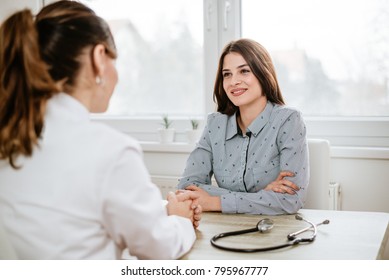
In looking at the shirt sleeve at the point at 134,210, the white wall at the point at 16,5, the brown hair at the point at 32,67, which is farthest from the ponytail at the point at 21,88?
the white wall at the point at 16,5

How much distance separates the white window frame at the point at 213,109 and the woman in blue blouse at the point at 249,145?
2.10 feet

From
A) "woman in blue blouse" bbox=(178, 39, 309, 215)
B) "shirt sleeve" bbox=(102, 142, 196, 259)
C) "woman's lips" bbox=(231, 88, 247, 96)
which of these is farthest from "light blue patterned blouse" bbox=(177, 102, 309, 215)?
"shirt sleeve" bbox=(102, 142, 196, 259)

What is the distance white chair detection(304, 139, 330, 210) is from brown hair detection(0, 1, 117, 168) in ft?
3.69

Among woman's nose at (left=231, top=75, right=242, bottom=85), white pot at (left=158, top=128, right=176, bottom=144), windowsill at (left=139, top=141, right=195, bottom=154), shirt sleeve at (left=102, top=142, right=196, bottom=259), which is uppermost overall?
woman's nose at (left=231, top=75, right=242, bottom=85)

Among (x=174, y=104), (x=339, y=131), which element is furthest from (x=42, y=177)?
(x=174, y=104)

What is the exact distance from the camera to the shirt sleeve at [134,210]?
2.79 feet

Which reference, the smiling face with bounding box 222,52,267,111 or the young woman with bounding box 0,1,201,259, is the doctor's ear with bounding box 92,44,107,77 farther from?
the smiling face with bounding box 222,52,267,111

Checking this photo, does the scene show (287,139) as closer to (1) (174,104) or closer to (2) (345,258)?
(2) (345,258)

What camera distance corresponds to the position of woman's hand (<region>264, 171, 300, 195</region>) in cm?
162

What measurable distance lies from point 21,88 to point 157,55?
2.09 meters

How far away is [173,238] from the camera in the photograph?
1.02m

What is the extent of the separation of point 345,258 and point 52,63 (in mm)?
736

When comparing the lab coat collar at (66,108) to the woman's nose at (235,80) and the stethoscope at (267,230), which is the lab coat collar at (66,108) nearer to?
the stethoscope at (267,230)

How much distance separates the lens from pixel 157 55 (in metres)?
2.94
